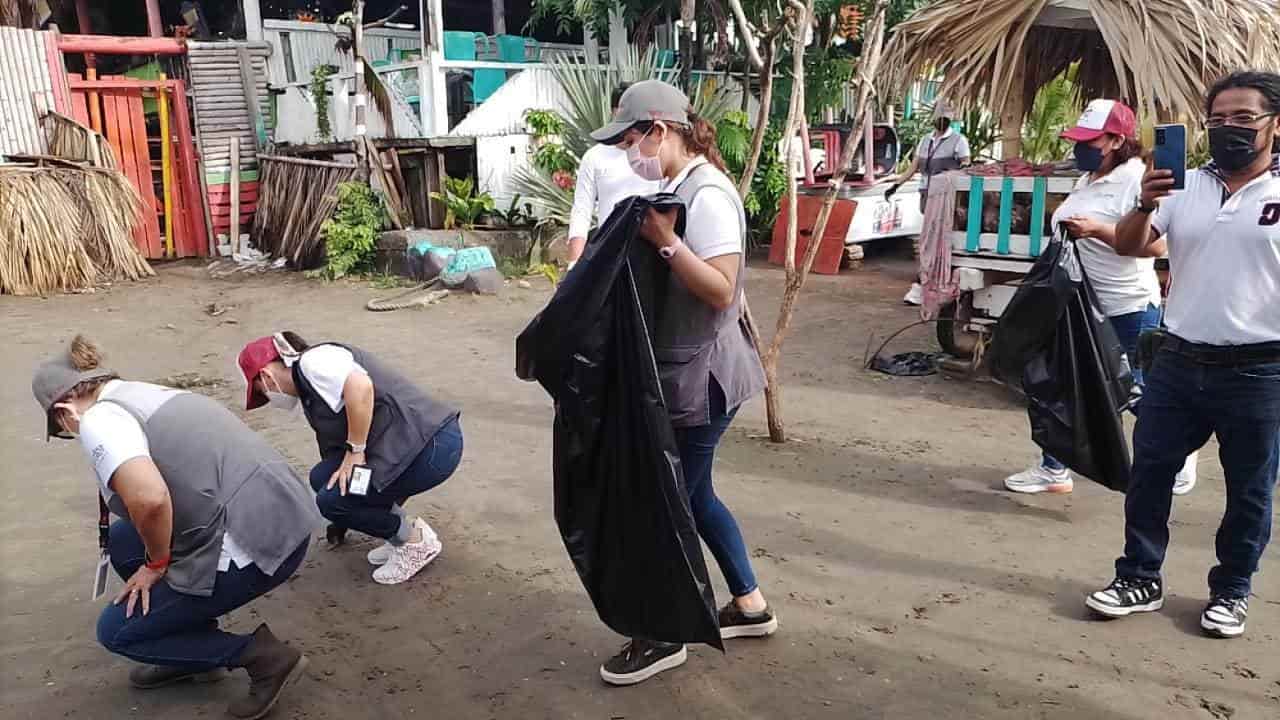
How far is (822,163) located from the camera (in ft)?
43.7

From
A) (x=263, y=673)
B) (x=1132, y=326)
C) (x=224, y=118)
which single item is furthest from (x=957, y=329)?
(x=224, y=118)

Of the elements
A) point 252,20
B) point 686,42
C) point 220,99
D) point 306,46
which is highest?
point 252,20

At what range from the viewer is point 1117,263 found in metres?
4.18

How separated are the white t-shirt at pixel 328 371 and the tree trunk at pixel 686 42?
30.3 feet

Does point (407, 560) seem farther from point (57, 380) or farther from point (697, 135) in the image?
point (697, 135)

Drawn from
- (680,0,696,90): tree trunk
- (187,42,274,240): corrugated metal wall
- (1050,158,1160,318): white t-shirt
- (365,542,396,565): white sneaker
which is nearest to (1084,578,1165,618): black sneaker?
(1050,158,1160,318): white t-shirt

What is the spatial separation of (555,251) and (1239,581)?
8748 mm

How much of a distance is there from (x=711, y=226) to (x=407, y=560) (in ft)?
6.62

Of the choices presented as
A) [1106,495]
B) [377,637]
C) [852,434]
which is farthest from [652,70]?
[377,637]

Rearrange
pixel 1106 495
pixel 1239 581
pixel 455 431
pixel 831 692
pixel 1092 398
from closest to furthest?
1. pixel 831 692
2. pixel 1239 581
3. pixel 455 431
4. pixel 1092 398
5. pixel 1106 495

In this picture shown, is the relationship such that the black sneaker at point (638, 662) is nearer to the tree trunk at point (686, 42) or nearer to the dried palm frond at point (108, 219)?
the tree trunk at point (686, 42)

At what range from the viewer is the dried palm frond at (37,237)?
10203 millimetres

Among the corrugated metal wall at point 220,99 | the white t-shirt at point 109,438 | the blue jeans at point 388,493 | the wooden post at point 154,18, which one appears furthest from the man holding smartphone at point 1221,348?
the wooden post at point 154,18

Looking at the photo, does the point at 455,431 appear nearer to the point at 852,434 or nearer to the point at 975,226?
the point at 852,434
